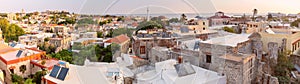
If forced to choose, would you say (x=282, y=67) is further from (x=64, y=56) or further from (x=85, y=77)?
(x=64, y=56)

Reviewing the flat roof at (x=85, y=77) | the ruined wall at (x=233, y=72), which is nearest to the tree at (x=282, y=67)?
the ruined wall at (x=233, y=72)

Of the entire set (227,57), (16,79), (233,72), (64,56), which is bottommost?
(16,79)

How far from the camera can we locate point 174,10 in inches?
211

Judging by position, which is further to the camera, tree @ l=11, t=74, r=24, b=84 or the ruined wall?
tree @ l=11, t=74, r=24, b=84

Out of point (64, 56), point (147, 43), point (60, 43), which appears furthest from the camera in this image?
point (60, 43)

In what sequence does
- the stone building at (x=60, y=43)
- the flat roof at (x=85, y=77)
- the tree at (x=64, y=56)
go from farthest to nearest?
1. the stone building at (x=60, y=43)
2. the tree at (x=64, y=56)
3. the flat roof at (x=85, y=77)

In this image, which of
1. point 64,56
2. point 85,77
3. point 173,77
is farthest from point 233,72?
point 64,56

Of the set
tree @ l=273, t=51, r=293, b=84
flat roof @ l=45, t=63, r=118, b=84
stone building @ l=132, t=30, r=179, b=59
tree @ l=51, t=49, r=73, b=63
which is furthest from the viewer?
tree @ l=51, t=49, r=73, b=63

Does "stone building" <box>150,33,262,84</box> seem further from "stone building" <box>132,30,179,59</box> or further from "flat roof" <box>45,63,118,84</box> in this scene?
"flat roof" <box>45,63,118,84</box>

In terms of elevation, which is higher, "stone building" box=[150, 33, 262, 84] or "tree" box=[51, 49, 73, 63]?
"stone building" box=[150, 33, 262, 84]

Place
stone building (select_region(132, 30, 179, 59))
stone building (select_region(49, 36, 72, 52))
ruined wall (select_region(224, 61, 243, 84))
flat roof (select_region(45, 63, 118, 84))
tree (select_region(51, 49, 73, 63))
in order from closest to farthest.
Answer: flat roof (select_region(45, 63, 118, 84)) < ruined wall (select_region(224, 61, 243, 84)) < stone building (select_region(132, 30, 179, 59)) < tree (select_region(51, 49, 73, 63)) < stone building (select_region(49, 36, 72, 52))

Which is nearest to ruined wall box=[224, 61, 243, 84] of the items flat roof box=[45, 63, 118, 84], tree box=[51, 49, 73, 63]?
flat roof box=[45, 63, 118, 84]

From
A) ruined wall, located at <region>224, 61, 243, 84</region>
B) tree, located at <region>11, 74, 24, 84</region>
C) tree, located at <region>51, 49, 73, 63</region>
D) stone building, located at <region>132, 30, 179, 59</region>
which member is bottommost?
tree, located at <region>11, 74, 24, 84</region>

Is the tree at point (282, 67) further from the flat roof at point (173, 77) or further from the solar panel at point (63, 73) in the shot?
the solar panel at point (63, 73)
